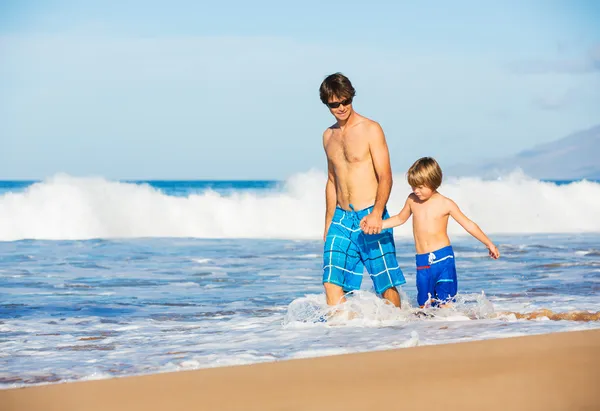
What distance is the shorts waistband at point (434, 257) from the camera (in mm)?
6094

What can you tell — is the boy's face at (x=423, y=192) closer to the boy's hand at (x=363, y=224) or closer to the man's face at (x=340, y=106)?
the boy's hand at (x=363, y=224)

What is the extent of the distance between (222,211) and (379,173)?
1667 cm

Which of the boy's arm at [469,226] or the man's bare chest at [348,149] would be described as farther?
the boy's arm at [469,226]

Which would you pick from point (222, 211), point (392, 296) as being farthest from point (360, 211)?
point (222, 211)

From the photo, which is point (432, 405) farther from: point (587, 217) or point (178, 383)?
point (587, 217)

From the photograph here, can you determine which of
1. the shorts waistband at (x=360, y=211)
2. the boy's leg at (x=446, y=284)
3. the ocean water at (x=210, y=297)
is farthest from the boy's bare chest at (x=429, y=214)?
the ocean water at (x=210, y=297)

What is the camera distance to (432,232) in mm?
6129

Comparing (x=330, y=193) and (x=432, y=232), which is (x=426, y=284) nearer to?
(x=432, y=232)

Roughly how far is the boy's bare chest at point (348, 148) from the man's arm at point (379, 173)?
0.06m

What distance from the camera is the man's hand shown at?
18.4ft

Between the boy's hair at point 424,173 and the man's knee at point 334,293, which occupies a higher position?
the boy's hair at point 424,173

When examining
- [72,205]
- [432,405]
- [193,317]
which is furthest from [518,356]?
[72,205]

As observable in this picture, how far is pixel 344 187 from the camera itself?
5895 mm

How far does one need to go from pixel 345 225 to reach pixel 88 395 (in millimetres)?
2575
